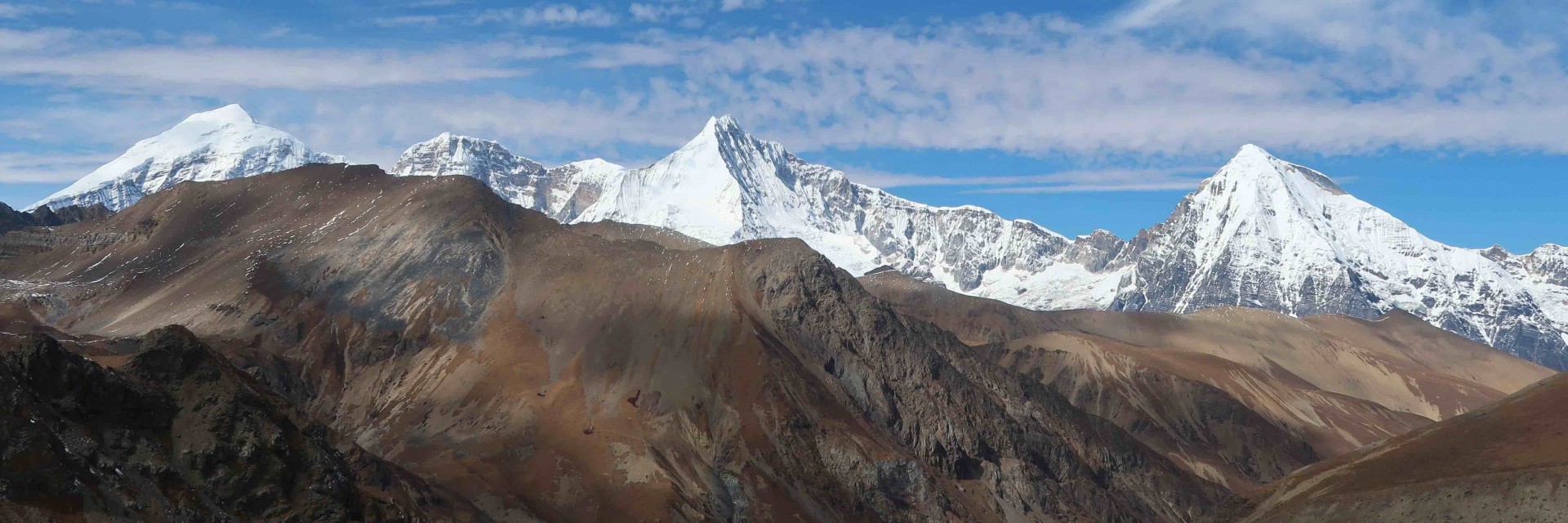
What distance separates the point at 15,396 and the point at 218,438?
1716 centimetres

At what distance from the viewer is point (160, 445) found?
83562 millimetres

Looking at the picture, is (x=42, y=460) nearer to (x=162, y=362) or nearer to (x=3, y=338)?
(x=162, y=362)

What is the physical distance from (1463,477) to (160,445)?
14657 centimetres

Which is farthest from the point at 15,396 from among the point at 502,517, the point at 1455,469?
the point at 1455,469

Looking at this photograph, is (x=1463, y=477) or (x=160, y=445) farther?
(x=1463, y=477)

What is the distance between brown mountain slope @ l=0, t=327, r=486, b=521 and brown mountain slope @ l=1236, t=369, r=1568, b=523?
122737mm

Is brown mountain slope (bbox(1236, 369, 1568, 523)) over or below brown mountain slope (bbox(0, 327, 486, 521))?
below

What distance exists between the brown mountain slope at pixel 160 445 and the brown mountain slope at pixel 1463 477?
403 ft

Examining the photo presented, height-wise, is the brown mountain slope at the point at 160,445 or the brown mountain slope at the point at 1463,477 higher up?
the brown mountain slope at the point at 160,445

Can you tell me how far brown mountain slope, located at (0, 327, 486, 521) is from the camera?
7025 cm

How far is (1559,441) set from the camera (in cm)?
16750

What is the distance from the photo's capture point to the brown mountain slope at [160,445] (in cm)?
7025

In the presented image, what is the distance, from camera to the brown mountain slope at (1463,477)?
152 metres

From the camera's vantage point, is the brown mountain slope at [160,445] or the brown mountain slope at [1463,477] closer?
the brown mountain slope at [160,445]
